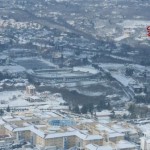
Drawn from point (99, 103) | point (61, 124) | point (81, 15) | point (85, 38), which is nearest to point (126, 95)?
point (99, 103)

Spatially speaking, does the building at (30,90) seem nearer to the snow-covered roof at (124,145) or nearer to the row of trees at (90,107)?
the row of trees at (90,107)

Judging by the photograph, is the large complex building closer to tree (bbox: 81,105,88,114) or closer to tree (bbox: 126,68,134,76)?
tree (bbox: 81,105,88,114)

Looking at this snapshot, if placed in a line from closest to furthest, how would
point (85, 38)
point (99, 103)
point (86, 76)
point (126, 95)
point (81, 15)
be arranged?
point (99, 103), point (126, 95), point (86, 76), point (85, 38), point (81, 15)

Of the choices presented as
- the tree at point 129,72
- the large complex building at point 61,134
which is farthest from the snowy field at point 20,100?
the tree at point 129,72

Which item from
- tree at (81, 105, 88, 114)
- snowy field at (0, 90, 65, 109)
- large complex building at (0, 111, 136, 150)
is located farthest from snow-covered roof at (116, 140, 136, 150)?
snowy field at (0, 90, 65, 109)

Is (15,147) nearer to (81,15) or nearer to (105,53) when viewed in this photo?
(105,53)

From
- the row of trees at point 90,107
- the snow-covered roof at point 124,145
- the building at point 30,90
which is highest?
the building at point 30,90

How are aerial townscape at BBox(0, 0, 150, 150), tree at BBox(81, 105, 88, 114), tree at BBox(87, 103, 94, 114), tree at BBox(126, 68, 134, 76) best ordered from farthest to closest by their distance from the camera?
1. tree at BBox(126, 68, 134, 76)
2. tree at BBox(87, 103, 94, 114)
3. tree at BBox(81, 105, 88, 114)
4. aerial townscape at BBox(0, 0, 150, 150)

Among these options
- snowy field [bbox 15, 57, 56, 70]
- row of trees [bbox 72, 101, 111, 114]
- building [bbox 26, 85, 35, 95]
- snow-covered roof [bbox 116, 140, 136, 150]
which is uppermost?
snowy field [bbox 15, 57, 56, 70]

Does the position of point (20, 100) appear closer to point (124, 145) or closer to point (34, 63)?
point (124, 145)
